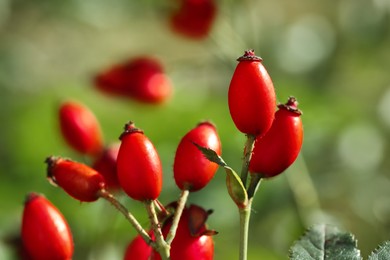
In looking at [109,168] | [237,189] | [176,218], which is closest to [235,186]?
[237,189]

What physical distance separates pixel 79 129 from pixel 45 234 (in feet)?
3.80

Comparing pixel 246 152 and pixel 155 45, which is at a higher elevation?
pixel 155 45

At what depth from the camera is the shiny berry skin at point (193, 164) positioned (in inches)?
67.6

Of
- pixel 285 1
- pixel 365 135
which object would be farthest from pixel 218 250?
pixel 285 1

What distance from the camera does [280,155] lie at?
1644 mm

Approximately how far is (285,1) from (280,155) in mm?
5873

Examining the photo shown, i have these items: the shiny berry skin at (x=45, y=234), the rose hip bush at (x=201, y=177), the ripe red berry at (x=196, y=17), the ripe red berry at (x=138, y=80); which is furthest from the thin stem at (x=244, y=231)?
the ripe red berry at (x=196, y=17)

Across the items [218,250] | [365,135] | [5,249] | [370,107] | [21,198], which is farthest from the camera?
[370,107]

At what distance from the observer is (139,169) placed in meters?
1.63

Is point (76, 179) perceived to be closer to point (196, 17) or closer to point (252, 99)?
point (252, 99)

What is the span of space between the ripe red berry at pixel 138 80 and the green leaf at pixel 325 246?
191cm

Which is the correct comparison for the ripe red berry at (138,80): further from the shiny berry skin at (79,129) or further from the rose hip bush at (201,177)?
the rose hip bush at (201,177)

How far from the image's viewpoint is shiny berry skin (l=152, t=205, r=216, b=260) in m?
1.63

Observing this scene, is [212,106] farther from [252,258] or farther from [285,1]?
[285,1]
